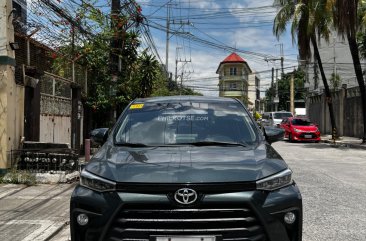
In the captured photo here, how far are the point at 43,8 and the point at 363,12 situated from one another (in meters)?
18.4

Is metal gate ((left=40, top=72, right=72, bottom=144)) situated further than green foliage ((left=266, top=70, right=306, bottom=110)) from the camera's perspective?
No

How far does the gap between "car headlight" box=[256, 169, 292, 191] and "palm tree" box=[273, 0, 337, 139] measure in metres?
21.3

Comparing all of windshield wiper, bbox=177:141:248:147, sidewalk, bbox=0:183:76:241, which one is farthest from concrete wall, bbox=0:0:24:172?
windshield wiper, bbox=177:141:248:147

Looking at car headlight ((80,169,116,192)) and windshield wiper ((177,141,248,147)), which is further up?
windshield wiper ((177,141,248,147))

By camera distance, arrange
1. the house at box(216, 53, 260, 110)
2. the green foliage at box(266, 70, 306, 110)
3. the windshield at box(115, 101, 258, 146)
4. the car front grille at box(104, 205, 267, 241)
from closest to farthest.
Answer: the car front grille at box(104, 205, 267, 241) < the windshield at box(115, 101, 258, 146) < the green foliage at box(266, 70, 306, 110) < the house at box(216, 53, 260, 110)

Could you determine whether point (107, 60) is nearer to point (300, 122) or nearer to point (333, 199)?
point (333, 199)

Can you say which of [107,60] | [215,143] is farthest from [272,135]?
[107,60]

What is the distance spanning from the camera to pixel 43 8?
12.2 metres

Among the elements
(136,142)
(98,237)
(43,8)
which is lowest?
(98,237)

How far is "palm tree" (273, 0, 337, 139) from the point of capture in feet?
81.3

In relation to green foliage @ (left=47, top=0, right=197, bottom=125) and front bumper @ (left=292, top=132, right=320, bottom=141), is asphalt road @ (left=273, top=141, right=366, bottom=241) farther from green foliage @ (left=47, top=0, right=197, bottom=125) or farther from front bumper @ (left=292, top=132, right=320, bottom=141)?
front bumper @ (left=292, top=132, right=320, bottom=141)

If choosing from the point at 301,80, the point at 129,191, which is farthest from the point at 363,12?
the point at 301,80

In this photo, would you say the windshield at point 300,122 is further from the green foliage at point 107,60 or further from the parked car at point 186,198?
the parked car at point 186,198

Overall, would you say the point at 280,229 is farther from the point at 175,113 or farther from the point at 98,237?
the point at 175,113
